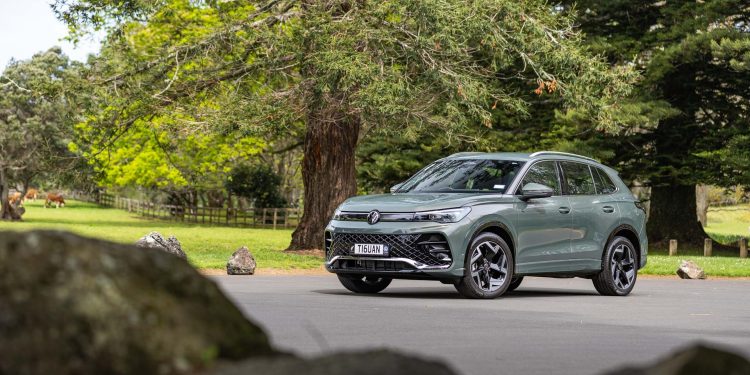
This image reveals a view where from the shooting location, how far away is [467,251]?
1465 cm

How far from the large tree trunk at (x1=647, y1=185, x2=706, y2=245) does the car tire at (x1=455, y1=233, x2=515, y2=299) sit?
85.4 feet

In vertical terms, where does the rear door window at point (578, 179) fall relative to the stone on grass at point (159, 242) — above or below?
above

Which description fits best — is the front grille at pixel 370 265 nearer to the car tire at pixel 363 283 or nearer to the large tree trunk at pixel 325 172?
the car tire at pixel 363 283

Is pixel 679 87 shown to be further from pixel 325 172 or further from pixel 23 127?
pixel 23 127

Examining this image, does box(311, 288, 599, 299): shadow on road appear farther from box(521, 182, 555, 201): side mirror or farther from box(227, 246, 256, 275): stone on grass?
box(227, 246, 256, 275): stone on grass

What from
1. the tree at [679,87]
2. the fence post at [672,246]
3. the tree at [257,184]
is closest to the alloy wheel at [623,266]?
the tree at [679,87]

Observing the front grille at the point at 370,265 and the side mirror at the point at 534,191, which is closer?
the front grille at the point at 370,265

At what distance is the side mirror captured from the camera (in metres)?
15.4

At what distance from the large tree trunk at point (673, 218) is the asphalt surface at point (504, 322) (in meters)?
21.8

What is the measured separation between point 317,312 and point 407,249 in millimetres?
2061

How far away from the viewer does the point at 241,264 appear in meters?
20.3

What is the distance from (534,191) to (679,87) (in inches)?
925

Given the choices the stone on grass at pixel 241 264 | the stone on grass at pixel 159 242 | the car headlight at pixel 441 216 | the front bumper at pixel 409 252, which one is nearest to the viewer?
the front bumper at pixel 409 252

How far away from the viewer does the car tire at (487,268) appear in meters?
14.8
